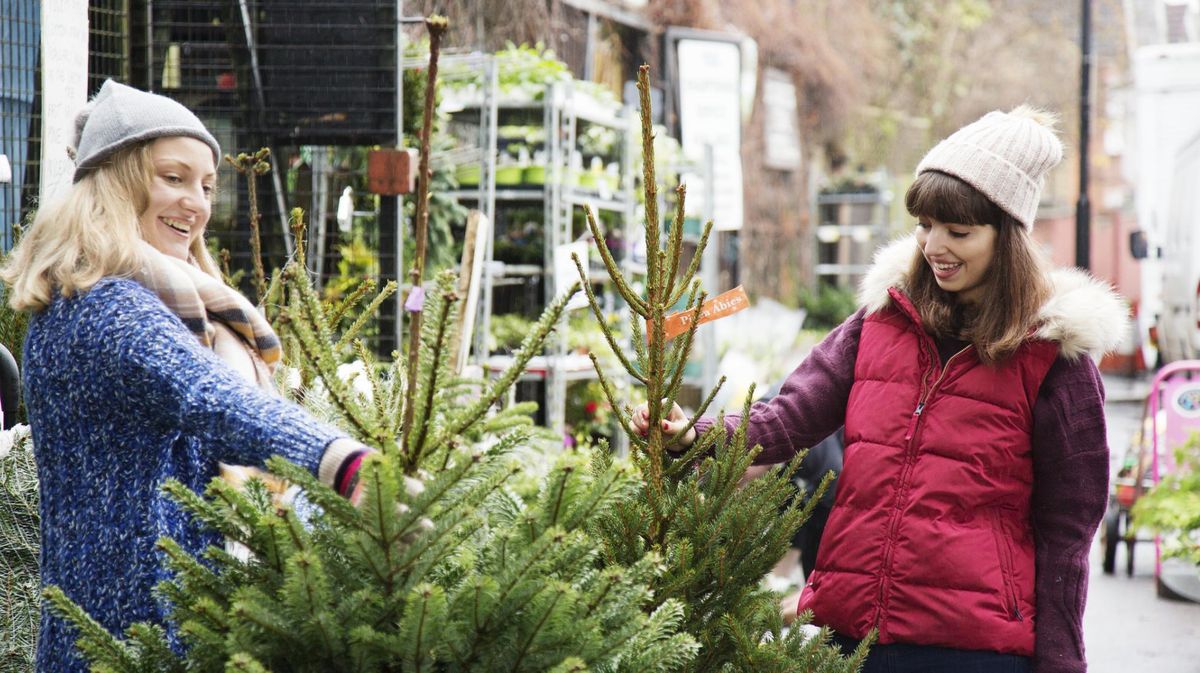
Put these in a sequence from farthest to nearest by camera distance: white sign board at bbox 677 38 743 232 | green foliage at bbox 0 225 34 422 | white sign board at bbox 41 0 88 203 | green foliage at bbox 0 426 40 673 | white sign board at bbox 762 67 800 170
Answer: white sign board at bbox 762 67 800 170, white sign board at bbox 677 38 743 232, white sign board at bbox 41 0 88 203, green foliage at bbox 0 225 34 422, green foliage at bbox 0 426 40 673

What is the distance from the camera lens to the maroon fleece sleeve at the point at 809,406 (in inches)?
108

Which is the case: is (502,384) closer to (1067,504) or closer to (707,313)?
(707,313)

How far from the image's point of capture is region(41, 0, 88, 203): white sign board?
3.99 metres

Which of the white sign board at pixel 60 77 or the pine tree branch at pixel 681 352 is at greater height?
the white sign board at pixel 60 77

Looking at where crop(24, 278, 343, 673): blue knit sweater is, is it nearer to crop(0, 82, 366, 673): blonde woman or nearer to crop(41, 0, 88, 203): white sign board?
crop(0, 82, 366, 673): blonde woman

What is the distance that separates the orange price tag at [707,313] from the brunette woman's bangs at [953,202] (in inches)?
16.4

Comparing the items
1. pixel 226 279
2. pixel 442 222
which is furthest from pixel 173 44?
pixel 226 279

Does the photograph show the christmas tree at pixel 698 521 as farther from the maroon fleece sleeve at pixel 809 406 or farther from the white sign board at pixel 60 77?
the white sign board at pixel 60 77

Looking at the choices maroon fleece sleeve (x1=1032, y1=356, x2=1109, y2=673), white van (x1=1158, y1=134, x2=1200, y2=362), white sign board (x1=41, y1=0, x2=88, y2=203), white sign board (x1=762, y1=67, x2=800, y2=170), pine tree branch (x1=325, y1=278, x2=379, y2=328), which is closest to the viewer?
maroon fleece sleeve (x1=1032, y1=356, x2=1109, y2=673)

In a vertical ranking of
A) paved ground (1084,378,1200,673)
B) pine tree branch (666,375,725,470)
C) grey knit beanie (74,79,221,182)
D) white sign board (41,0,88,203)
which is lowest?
paved ground (1084,378,1200,673)

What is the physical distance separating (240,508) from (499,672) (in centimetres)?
39

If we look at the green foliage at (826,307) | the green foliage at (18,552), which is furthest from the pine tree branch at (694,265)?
the green foliage at (826,307)

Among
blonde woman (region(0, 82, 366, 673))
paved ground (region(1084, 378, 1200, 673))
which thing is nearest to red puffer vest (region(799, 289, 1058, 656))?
blonde woman (region(0, 82, 366, 673))

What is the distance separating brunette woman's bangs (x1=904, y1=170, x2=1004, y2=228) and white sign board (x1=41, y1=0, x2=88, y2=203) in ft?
8.57
